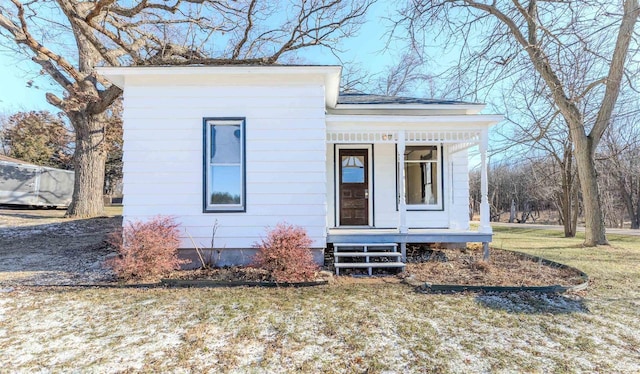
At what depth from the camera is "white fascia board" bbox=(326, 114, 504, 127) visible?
6645mm

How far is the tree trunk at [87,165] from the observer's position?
1200cm

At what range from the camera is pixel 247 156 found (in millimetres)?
6125

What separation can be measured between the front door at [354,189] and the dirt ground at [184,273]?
60.9 inches

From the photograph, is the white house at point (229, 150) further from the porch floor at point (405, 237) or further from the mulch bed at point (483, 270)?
the mulch bed at point (483, 270)

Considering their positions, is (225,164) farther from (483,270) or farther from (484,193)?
(484,193)

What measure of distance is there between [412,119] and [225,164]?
3.82 metres

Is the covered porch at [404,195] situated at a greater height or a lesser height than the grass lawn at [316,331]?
greater

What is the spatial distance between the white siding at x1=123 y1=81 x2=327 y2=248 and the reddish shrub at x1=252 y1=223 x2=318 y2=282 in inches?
37.6

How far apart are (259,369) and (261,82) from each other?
485 centimetres

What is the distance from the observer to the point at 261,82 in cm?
612

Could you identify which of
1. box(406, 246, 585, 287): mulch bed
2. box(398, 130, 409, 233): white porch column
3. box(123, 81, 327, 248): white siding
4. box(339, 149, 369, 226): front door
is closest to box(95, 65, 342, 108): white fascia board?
box(123, 81, 327, 248): white siding

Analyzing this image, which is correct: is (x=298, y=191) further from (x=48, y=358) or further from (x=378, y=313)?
(x=48, y=358)

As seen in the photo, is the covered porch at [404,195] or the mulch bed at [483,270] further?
the covered porch at [404,195]

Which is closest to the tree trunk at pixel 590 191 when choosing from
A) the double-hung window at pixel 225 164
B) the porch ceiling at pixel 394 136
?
the porch ceiling at pixel 394 136
